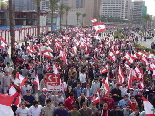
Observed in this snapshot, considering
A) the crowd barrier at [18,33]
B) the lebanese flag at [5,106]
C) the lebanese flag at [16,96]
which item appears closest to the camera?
the lebanese flag at [5,106]

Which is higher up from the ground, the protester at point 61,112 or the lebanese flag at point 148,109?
the lebanese flag at point 148,109

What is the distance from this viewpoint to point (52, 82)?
32.8 feet

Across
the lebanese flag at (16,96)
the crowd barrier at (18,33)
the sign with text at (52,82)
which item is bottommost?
the crowd barrier at (18,33)

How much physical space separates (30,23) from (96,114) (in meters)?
69.0

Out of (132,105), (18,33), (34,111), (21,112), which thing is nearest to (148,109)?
(132,105)

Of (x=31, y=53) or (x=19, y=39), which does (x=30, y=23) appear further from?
(x=31, y=53)

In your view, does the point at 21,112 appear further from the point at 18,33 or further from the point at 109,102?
the point at 18,33

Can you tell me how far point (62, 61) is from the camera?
18547 mm

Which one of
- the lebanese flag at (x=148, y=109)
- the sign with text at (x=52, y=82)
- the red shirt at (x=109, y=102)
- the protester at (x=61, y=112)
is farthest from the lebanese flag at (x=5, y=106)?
the red shirt at (x=109, y=102)

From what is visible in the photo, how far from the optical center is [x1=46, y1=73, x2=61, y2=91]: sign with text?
32.6 feet

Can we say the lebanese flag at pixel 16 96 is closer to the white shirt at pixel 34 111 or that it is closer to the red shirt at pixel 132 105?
the white shirt at pixel 34 111

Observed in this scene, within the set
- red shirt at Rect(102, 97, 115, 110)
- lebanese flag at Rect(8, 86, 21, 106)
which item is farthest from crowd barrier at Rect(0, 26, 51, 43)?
red shirt at Rect(102, 97, 115, 110)

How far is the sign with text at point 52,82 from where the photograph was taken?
9.93 meters

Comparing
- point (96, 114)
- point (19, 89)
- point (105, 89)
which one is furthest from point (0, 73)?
point (96, 114)
